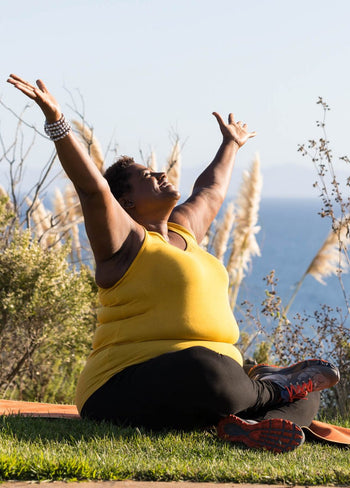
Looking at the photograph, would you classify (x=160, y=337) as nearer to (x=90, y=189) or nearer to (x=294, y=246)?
(x=90, y=189)

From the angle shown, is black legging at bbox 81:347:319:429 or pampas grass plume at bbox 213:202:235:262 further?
pampas grass plume at bbox 213:202:235:262

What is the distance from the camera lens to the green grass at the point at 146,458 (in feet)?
8.43

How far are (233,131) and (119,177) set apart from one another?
1.32 metres

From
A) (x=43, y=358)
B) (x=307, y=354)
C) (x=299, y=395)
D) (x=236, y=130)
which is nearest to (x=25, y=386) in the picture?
(x=43, y=358)

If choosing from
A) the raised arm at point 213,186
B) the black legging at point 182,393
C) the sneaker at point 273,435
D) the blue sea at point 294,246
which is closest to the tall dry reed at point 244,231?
the raised arm at point 213,186

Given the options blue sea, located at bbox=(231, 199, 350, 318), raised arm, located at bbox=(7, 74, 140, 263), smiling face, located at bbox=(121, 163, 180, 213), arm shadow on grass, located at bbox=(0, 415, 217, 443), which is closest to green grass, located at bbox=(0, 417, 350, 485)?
arm shadow on grass, located at bbox=(0, 415, 217, 443)

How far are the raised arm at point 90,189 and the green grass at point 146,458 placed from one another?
0.81 m

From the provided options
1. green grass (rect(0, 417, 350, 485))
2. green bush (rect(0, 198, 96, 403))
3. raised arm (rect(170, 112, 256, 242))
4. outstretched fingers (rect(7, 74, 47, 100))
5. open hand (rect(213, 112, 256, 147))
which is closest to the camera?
green grass (rect(0, 417, 350, 485))

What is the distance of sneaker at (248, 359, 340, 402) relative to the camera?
3484 millimetres

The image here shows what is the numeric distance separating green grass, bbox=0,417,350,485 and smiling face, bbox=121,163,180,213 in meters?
1.09

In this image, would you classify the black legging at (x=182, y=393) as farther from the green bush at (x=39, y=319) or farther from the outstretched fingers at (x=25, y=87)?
the green bush at (x=39, y=319)

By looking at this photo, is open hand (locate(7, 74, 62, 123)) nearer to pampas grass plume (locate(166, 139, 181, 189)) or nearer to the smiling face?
the smiling face

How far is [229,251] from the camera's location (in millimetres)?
7766

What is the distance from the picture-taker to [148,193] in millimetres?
3639
